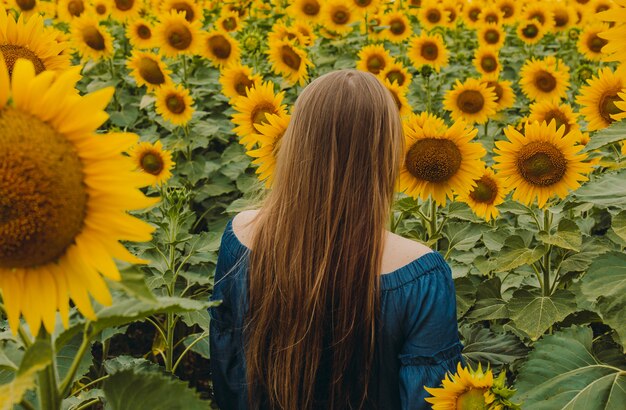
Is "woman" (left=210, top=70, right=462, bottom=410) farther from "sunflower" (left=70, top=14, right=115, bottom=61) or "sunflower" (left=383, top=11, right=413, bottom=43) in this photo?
"sunflower" (left=383, top=11, right=413, bottom=43)

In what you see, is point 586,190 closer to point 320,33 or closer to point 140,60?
point 140,60

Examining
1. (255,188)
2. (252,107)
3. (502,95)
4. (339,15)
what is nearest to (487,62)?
(502,95)

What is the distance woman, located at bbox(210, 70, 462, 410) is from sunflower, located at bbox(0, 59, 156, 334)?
0.96 metres

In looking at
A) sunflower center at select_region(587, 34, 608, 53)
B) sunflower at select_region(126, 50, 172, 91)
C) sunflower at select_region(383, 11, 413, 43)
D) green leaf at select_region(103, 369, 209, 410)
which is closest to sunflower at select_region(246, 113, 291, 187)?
sunflower at select_region(126, 50, 172, 91)

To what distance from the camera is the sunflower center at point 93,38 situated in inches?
178

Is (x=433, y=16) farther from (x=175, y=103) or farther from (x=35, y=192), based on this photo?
(x=35, y=192)

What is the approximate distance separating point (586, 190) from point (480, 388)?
27.8 inches

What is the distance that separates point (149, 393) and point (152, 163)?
2459 millimetres

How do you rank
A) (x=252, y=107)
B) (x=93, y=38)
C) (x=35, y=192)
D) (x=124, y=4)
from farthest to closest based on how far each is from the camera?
(x=124, y=4) < (x=93, y=38) < (x=252, y=107) < (x=35, y=192)

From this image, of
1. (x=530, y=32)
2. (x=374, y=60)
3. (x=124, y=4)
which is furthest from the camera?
(x=530, y=32)

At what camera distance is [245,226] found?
7.11 feet

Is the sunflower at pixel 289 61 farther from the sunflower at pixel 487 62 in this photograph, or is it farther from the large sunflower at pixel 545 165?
the large sunflower at pixel 545 165

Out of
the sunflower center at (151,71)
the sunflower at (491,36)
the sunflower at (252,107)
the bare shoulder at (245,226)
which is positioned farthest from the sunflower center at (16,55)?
the sunflower at (491,36)

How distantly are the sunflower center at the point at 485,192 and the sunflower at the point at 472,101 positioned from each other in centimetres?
136
